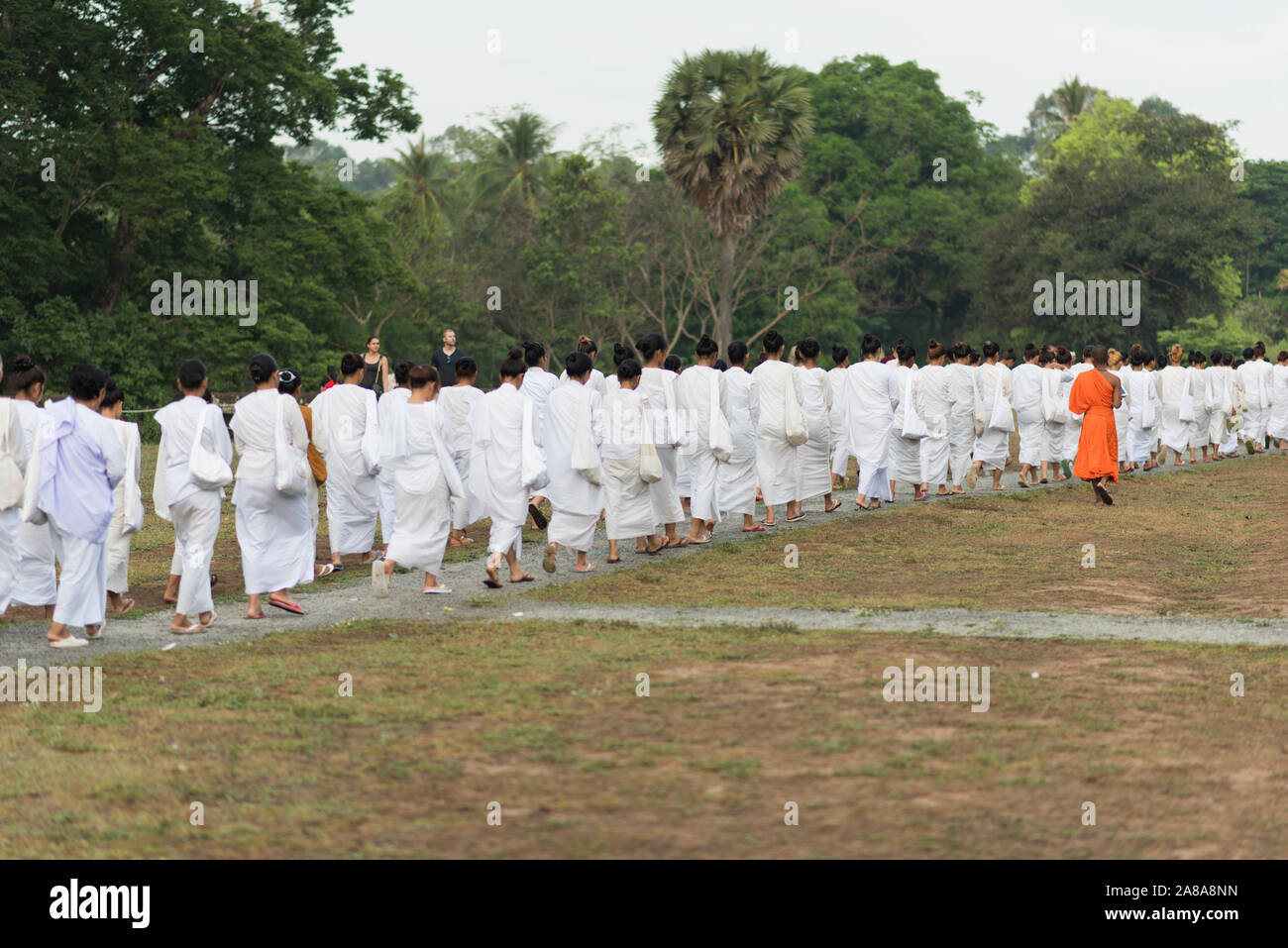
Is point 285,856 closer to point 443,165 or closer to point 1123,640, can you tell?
point 1123,640

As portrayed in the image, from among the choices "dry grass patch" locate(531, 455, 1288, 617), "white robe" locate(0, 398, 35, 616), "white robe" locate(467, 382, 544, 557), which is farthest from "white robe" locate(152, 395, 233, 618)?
"dry grass patch" locate(531, 455, 1288, 617)

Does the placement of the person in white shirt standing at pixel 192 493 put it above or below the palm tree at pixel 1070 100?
below

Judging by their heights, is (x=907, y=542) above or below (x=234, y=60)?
below

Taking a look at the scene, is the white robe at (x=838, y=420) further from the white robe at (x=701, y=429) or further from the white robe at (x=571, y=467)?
the white robe at (x=571, y=467)

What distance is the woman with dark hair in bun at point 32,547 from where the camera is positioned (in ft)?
31.7

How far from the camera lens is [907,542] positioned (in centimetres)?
1383

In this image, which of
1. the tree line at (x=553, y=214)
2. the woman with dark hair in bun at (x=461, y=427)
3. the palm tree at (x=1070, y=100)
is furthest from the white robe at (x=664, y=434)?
the palm tree at (x=1070, y=100)

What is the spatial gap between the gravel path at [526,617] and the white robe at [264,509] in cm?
32

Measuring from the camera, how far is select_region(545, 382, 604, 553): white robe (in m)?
11.9

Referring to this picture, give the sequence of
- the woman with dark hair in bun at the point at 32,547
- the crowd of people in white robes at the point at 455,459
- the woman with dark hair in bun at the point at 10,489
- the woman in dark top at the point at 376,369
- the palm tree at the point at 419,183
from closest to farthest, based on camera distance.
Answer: the crowd of people in white robes at the point at 455,459 → the woman with dark hair in bun at the point at 10,489 → the woman with dark hair in bun at the point at 32,547 → the woman in dark top at the point at 376,369 → the palm tree at the point at 419,183

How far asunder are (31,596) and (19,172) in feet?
74.1

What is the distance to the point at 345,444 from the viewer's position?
1238 cm

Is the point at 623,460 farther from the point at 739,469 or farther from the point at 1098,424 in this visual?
the point at 1098,424

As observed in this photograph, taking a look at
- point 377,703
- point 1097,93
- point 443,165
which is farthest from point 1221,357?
point 1097,93
